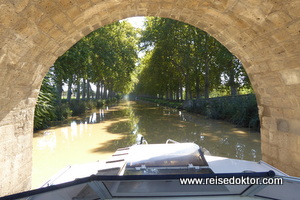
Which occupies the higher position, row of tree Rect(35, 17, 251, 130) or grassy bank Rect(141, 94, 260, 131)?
row of tree Rect(35, 17, 251, 130)

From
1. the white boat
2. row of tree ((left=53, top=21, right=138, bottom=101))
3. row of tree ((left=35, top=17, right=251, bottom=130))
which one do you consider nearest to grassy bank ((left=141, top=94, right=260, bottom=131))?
row of tree ((left=35, top=17, right=251, bottom=130))

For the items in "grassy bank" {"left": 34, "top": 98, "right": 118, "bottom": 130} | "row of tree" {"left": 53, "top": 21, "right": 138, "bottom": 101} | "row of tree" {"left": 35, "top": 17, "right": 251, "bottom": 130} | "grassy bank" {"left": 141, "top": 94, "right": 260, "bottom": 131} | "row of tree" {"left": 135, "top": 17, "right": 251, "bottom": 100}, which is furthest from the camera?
"row of tree" {"left": 135, "top": 17, "right": 251, "bottom": 100}

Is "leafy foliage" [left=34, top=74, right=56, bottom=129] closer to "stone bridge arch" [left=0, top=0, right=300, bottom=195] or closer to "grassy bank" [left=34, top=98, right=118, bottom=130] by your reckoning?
"grassy bank" [left=34, top=98, right=118, bottom=130]

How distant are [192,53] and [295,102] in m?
21.5

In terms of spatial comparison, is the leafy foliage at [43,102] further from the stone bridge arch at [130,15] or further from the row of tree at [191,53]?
the row of tree at [191,53]

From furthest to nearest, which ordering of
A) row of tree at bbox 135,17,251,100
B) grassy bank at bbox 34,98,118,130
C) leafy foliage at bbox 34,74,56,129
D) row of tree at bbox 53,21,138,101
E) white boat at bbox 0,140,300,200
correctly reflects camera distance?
row of tree at bbox 135,17,251,100
row of tree at bbox 53,21,138,101
grassy bank at bbox 34,98,118,130
leafy foliage at bbox 34,74,56,129
white boat at bbox 0,140,300,200

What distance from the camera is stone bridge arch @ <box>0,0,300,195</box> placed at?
9.46 feet

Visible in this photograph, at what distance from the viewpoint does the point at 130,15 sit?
4.09m

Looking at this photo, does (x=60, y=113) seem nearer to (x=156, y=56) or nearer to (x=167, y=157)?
(x=167, y=157)

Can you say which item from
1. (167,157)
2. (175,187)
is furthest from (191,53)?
(175,187)

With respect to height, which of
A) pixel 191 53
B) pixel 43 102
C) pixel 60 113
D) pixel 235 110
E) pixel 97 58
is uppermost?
pixel 191 53

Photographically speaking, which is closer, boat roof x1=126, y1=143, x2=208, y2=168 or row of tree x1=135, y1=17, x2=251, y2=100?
boat roof x1=126, y1=143, x2=208, y2=168

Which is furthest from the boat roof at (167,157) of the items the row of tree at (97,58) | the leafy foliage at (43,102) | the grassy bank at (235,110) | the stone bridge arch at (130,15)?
the row of tree at (97,58)

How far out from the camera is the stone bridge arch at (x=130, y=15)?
9.46 ft
